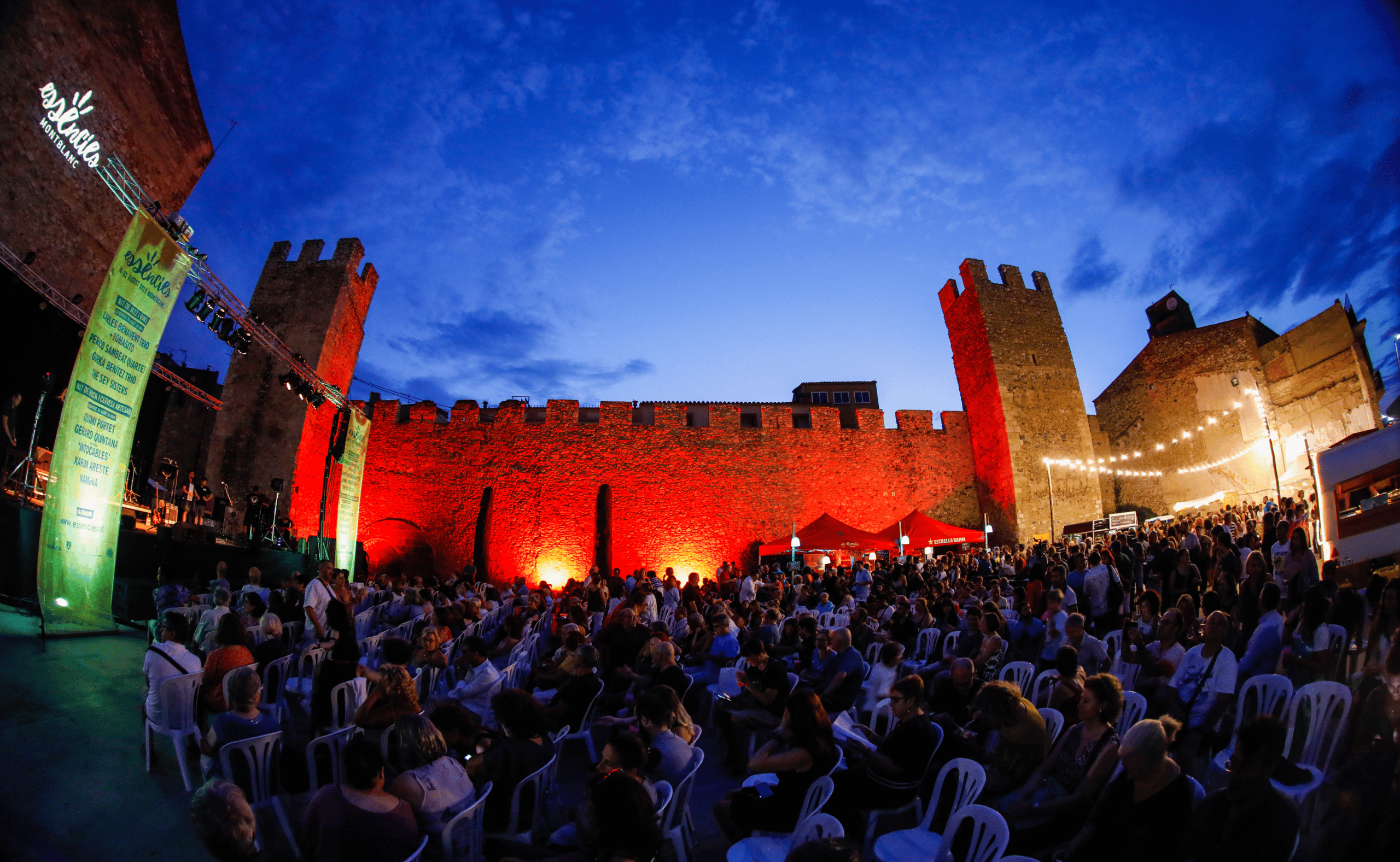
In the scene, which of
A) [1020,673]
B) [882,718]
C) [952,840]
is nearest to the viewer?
[952,840]

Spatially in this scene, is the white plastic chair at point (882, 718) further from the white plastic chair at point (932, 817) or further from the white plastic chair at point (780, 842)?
the white plastic chair at point (780, 842)

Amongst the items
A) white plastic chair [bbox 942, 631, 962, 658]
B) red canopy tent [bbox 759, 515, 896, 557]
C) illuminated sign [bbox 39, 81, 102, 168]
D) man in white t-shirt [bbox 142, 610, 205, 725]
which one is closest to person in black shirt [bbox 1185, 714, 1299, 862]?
white plastic chair [bbox 942, 631, 962, 658]

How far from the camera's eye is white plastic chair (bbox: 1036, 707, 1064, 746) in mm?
3004

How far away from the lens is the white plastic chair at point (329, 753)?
8.98 feet

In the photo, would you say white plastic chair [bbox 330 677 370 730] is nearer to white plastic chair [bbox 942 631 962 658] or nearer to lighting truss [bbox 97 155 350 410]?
white plastic chair [bbox 942 631 962 658]

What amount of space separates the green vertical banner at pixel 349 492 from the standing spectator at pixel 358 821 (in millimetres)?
10581

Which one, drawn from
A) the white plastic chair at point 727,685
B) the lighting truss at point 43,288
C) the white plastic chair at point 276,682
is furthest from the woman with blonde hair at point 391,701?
the lighting truss at point 43,288

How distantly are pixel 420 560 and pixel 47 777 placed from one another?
13.9 m

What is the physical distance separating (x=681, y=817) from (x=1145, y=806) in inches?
65.8

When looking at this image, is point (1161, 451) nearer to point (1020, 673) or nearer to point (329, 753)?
point (1020, 673)

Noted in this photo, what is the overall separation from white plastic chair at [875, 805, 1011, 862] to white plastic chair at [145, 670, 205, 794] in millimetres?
3502

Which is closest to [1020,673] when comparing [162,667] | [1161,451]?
[162,667]

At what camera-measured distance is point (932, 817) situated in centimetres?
255

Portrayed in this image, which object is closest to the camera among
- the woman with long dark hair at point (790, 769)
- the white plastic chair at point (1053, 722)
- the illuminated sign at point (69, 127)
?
the woman with long dark hair at point (790, 769)
